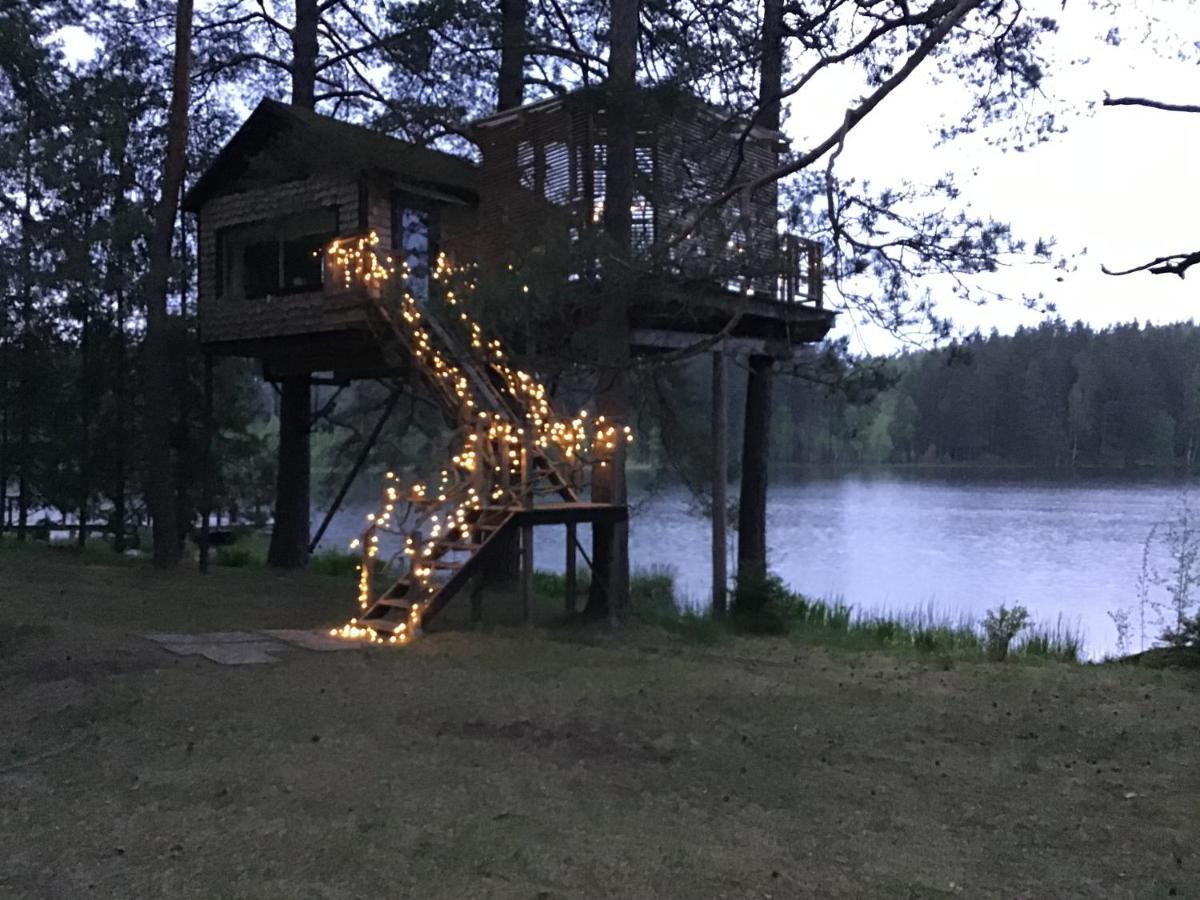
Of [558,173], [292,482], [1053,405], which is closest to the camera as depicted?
[558,173]

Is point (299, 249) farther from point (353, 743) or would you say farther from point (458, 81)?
point (353, 743)

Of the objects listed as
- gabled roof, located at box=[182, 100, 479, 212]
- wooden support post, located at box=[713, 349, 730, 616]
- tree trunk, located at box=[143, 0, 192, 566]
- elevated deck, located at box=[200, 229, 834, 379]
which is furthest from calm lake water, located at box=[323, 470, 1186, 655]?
tree trunk, located at box=[143, 0, 192, 566]

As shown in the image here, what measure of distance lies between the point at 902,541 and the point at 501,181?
17106 mm

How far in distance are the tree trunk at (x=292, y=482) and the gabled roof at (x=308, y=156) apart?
2916 millimetres

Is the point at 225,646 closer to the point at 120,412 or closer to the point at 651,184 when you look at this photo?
the point at 651,184

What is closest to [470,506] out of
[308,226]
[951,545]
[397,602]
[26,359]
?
[397,602]

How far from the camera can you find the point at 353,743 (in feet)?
16.7

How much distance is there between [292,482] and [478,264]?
7.24 meters

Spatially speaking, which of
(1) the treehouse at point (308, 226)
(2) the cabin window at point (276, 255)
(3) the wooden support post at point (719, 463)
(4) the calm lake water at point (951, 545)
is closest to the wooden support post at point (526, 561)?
(3) the wooden support post at point (719, 463)

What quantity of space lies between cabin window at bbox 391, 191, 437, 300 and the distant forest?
22.2m

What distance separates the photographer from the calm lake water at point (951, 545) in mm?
17297

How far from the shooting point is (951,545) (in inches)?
966

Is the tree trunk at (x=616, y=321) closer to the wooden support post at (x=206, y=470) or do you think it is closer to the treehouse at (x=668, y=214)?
the treehouse at (x=668, y=214)

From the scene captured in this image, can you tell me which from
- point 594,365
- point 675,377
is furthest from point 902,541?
point 594,365
